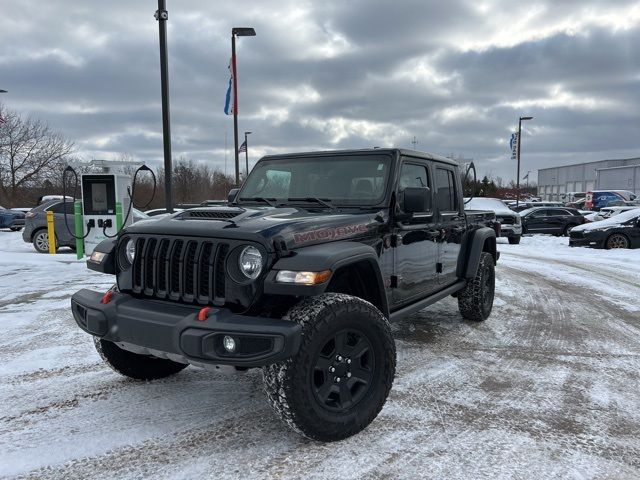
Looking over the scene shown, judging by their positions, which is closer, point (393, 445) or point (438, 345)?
point (393, 445)

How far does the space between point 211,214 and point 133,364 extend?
1389mm

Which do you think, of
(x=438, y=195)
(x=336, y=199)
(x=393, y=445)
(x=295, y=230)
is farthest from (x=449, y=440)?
(x=438, y=195)

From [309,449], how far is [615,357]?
11.2ft

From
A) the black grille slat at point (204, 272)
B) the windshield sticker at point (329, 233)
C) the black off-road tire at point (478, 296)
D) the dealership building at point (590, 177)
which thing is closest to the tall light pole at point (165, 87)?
the black off-road tire at point (478, 296)

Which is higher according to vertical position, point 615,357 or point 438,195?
point 438,195

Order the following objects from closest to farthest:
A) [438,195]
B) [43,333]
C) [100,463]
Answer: [100,463], [438,195], [43,333]

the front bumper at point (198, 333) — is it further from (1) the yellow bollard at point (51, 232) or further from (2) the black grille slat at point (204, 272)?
(1) the yellow bollard at point (51, 232)

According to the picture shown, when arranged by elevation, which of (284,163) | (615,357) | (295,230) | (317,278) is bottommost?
(615,357)

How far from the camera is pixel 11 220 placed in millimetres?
23500

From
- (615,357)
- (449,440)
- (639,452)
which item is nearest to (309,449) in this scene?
(449,440)

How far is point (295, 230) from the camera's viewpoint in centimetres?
305

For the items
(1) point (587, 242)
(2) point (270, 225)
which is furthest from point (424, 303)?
(1) point (587, 242)

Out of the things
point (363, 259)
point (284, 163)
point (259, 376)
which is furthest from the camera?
point (284, 163)

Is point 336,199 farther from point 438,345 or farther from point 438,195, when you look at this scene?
point 438,345
